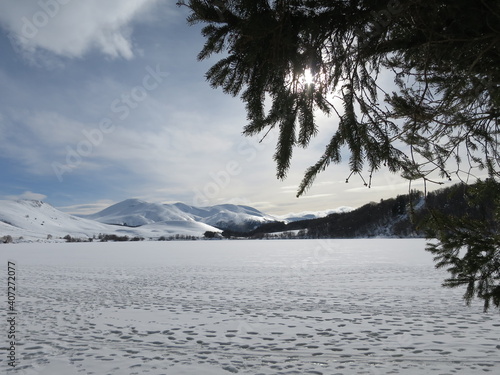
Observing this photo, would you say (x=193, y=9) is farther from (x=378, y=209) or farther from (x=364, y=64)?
(x=378, y=209)

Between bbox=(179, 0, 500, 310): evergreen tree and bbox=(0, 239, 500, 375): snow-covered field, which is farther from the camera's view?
bbox=(0, 239, 500, 375): snow-covered field

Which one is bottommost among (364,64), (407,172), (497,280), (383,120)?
(497,280)

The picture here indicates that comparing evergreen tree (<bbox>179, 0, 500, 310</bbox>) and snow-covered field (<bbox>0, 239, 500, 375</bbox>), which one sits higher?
evergreen tree (<bbox>179, 0, 500, 310</bbox>)

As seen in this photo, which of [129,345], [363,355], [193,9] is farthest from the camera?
[129,345]

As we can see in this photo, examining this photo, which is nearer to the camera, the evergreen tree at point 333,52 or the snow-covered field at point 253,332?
the evergreen tree at point 333,52

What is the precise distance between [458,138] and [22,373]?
6.21 metres

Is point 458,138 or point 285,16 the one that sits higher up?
point 285,16

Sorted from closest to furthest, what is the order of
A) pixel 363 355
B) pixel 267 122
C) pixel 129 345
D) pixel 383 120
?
pixel 383 120 < pixel 267 122 < pixel 363 355 < pixel 129 345

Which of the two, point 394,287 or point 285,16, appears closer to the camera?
point 285,16

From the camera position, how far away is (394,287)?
1284 centimetres

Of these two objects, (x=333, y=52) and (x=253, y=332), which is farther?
(x=253, y=332)

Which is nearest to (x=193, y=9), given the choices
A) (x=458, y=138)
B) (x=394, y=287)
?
(x=458, y=138)

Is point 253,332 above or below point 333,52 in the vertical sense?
below

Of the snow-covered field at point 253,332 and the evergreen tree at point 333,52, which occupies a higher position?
the evergreen tree at point 333,52
